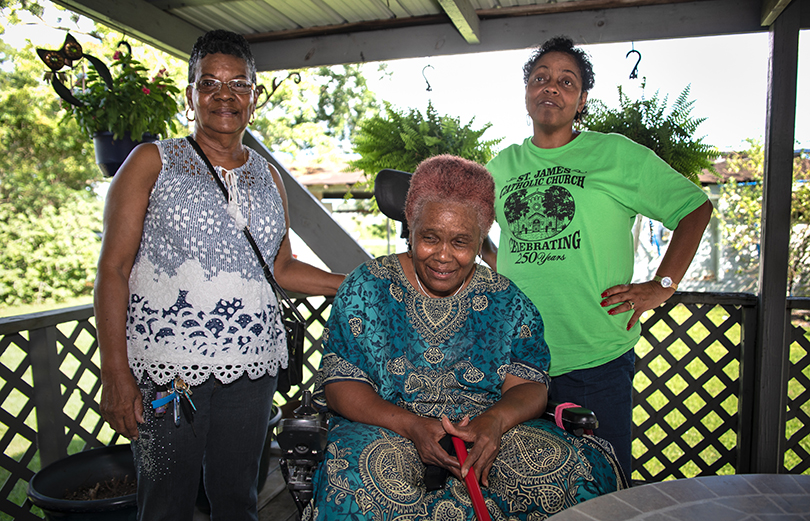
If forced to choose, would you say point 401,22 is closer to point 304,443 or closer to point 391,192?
point 391,192

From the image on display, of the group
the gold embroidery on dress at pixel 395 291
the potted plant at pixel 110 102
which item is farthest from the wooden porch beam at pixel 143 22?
the gold embroidery on dress at pixel 395 291

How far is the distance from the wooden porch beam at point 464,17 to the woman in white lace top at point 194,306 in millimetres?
1249

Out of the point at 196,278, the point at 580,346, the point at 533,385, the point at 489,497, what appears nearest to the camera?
the point at 489,497

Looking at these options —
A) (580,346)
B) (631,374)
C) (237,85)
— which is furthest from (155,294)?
(631,374)

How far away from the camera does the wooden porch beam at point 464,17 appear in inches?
98.2

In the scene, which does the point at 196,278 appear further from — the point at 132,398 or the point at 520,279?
the point at 520,279

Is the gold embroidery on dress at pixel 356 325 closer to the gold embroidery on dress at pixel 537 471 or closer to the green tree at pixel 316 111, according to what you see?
the gold embroidery on dress at pixel 537 471

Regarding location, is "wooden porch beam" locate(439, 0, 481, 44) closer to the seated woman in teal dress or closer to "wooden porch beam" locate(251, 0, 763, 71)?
"wooden porch beam" locate(251, 0, 763, 71)

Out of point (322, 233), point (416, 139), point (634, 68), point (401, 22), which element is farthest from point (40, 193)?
point (634, 68)

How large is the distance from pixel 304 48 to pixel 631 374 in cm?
272

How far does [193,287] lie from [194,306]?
0.05 m

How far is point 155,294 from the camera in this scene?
1436 mm

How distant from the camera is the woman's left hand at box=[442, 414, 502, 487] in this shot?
1303mm

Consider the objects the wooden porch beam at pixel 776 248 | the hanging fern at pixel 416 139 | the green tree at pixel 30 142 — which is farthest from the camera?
the green tree at pixel 30 142
